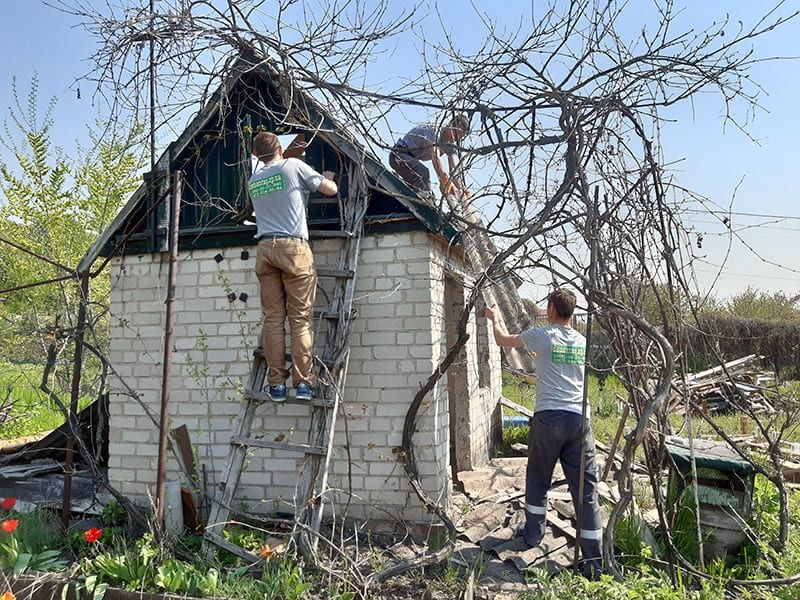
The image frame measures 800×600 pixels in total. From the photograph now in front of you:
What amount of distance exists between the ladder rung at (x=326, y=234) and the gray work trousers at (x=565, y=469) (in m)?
2.15

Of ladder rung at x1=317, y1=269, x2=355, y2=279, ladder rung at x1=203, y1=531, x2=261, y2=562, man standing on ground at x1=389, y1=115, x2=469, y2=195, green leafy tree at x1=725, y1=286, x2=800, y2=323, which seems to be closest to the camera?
man standing on ground at x1=389, y1=115, x2=469, y2=195

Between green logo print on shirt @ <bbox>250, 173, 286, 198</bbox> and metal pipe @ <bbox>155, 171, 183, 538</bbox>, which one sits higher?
green logo print on shirt @ <bbox>250, 173, 286, 198</bbox>

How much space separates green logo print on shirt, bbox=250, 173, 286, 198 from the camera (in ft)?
15.2

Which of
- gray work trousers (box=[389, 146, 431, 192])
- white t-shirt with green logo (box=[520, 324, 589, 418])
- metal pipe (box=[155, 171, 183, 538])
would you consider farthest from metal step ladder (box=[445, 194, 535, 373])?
metal pipe (box=[155, 171, 183, 538])

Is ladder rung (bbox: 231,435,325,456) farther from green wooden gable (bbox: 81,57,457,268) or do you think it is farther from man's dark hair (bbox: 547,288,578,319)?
man's dark hair (bbox: 547,288,578,319)

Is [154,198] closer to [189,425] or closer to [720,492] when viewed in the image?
[189,425]

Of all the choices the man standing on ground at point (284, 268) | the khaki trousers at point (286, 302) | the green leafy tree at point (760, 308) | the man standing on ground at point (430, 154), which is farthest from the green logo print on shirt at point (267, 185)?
the green leafy tree at point (760, 308)

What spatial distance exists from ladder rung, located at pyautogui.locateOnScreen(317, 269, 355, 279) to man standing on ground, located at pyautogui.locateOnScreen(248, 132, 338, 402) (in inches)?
10.7

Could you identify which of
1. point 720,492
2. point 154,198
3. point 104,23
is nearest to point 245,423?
point 154,198

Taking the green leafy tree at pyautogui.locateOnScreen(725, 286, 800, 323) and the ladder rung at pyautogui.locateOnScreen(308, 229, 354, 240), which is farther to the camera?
the green leafy tree at pyautogui.locateOnScreen(725, 286, 800, 323)

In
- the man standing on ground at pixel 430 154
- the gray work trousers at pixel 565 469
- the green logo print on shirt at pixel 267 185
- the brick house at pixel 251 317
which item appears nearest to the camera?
the man standing on ground at pixel 430 154

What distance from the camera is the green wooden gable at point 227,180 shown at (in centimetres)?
529

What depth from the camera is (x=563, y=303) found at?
465 cm

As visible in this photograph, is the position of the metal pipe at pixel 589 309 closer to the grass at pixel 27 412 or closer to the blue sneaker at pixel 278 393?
the blue sneaker at pixel 278 393
